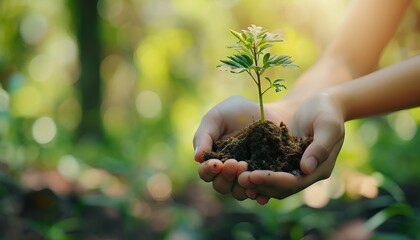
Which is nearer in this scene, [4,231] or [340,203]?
[4,231]

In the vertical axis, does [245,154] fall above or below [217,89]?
below

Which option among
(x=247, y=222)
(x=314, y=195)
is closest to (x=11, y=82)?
(x=247, y=222)

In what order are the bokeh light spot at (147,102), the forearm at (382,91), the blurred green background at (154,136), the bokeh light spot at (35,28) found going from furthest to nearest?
the bokeh light spot at (35,28) → the bokeh light spot at (147,102) → the blurred green background at (154,136) → the forearm at (382,91)

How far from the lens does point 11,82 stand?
2990 mm

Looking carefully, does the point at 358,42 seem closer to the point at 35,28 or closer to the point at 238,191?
the point at 238,191

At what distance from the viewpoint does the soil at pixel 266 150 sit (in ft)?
4.41

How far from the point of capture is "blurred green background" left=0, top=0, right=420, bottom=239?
2625 millimetres

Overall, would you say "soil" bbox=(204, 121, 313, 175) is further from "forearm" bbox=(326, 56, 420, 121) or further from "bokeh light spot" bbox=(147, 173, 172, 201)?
"bokeh light spot" bbox=(147, 173, 172, 201)

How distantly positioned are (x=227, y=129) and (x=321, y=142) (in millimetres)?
310

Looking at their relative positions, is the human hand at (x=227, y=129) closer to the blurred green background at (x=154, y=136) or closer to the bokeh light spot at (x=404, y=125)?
Answer: the blurred green background at (x=154, y=136)

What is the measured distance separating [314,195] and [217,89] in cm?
279

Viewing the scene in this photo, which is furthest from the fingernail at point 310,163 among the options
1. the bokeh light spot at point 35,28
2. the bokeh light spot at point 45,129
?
the bokeh light spot at point 35,28

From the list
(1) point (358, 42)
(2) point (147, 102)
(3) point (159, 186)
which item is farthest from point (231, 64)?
(2) point (147, 102)

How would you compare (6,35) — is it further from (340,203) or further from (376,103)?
(376,103)
